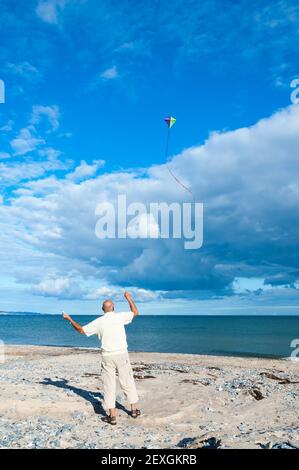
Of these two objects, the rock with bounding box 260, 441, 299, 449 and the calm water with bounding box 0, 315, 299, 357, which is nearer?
the rock with bounding box 260, 441, 299, 449

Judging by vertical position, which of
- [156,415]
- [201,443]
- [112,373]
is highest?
[112,373]

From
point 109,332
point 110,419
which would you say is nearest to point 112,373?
point 109,332

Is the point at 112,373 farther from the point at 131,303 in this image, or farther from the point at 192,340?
the point at 192,340

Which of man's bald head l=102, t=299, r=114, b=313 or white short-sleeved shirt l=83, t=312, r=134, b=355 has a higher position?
man's bald head l=102, t=299, r=114, b=313

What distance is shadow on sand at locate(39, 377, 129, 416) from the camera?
11.2 m

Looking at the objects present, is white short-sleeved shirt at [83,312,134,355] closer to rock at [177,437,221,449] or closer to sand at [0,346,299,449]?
sand at [0,346,299,449]

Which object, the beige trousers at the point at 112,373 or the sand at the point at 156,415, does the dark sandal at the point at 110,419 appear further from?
the beige trousers at the point at 112,373

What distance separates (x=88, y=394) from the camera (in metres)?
12.9

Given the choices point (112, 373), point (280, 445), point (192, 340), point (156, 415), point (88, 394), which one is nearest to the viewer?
point (280, 445)

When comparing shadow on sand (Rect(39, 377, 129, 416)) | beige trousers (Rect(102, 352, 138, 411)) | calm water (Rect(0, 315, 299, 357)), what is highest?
beige trousers (Rect(102, 352, 138, 411))

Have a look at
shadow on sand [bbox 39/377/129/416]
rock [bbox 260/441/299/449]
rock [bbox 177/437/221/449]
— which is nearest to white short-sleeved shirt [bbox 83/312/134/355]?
shadow on sand [bbox 39/377/129/416]
